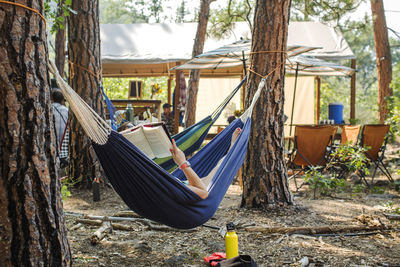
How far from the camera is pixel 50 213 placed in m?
1.44

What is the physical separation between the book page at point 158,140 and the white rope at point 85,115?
1.57 feet

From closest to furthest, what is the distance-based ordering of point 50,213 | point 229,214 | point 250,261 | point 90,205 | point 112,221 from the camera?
1. point 50,213
2. point 250,261
3. point 112,221
4. point 229,214
5. point 90,205

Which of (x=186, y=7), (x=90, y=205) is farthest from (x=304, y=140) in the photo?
(x=186, y=7)

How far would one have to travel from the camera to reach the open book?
2303 millimetres

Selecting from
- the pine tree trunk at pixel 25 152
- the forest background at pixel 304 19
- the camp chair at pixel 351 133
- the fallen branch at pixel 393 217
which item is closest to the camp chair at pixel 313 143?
the camp chair at pixel 351 133

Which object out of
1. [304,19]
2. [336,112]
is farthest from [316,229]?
[304,19]

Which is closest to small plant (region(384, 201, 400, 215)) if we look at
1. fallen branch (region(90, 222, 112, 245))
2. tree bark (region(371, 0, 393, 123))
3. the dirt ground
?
the dirt ground

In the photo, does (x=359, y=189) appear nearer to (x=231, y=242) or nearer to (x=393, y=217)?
(x=393, y=217)

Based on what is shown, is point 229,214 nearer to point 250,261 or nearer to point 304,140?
point 250,261

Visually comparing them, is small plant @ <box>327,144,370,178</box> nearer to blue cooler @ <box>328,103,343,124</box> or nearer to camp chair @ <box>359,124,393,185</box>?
camp chair @ <box>359,124,393,185</box>

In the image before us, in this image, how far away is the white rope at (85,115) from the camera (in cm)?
167

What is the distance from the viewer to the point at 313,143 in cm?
476

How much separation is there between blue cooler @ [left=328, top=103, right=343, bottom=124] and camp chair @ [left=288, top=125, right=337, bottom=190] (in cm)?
226

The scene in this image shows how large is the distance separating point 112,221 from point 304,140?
8.68 ft
